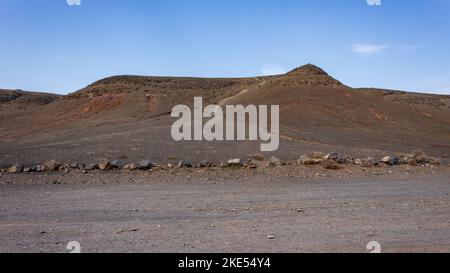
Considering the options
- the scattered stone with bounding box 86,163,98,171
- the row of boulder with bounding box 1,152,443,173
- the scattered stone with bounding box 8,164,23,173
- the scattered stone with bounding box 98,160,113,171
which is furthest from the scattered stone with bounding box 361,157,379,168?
the scattered stone with bounding box 8,164,23,173

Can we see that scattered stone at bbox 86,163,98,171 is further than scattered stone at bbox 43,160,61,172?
Yes

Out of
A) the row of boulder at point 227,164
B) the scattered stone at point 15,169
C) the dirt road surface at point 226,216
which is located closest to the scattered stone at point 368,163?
the row of boulder at point 227,164

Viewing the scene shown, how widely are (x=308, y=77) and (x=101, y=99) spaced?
20735 millimetres

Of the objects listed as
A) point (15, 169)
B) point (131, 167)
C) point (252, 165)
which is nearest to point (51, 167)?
point (15, 169)

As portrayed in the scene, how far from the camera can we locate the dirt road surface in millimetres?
7316

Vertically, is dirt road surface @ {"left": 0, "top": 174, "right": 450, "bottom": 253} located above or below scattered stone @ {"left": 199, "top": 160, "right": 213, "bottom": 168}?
below

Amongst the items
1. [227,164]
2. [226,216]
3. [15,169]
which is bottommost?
[226,216]

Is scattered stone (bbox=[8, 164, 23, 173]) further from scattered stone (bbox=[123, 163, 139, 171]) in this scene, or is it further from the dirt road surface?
scattered stone (bbox=[123, 163, 139, 171])

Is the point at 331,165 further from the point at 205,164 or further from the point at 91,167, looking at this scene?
the point at 91,167

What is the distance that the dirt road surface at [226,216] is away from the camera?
7316 millimetres

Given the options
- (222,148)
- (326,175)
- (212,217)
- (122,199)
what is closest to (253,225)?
(212,217)

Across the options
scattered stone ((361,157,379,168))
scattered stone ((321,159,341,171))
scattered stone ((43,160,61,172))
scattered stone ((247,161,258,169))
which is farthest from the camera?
scattered stone ((361,157,379,168))

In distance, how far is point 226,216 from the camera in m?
9.65
